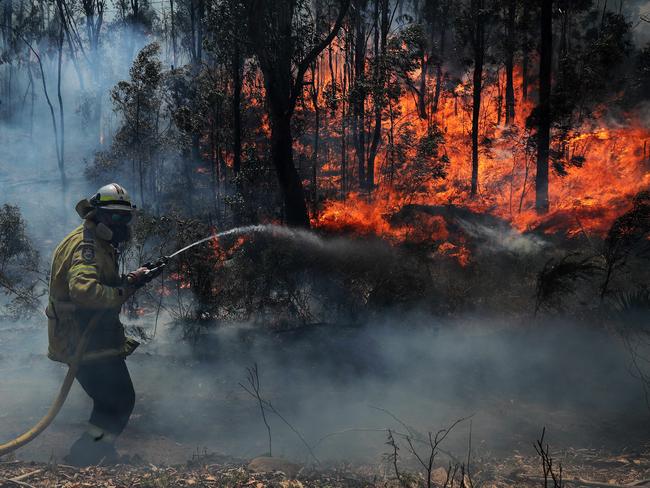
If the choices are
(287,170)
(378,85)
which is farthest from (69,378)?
(378,85)

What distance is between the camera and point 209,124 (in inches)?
1003

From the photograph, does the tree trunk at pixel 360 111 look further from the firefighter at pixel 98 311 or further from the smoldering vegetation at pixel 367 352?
the firefighter at pixel 98 311

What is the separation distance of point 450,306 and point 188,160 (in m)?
21.4

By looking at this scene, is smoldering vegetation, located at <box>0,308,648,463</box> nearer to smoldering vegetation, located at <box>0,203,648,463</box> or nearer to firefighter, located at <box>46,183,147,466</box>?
smoldering vegetation, located at <box>0,203,648,463</box>

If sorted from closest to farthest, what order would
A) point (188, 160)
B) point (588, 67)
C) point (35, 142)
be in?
point (588, 67)
point (188, 160)
point (35, 142)

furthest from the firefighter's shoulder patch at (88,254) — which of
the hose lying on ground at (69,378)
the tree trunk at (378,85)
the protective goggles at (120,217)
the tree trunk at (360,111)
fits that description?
the tree trunk at (360,111)

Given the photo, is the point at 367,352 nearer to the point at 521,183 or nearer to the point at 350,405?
the point at 350,405

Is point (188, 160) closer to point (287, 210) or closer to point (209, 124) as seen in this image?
point (209, 124)

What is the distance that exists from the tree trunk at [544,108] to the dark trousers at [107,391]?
1494 centimetres

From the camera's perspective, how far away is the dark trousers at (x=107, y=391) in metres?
4.32

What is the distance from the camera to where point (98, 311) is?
421 cm

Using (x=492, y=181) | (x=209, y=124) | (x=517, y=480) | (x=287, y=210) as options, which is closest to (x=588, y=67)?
(x=492, y=181)

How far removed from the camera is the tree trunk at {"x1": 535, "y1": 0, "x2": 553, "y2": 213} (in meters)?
16.5

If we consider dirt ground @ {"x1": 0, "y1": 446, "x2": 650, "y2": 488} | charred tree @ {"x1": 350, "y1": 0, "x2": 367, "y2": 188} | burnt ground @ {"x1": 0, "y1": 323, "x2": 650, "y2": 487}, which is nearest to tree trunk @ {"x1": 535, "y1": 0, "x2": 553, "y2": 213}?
charred tree @ {"x1": 350, "y1": 0, "x2": 367, "y2": 188}
